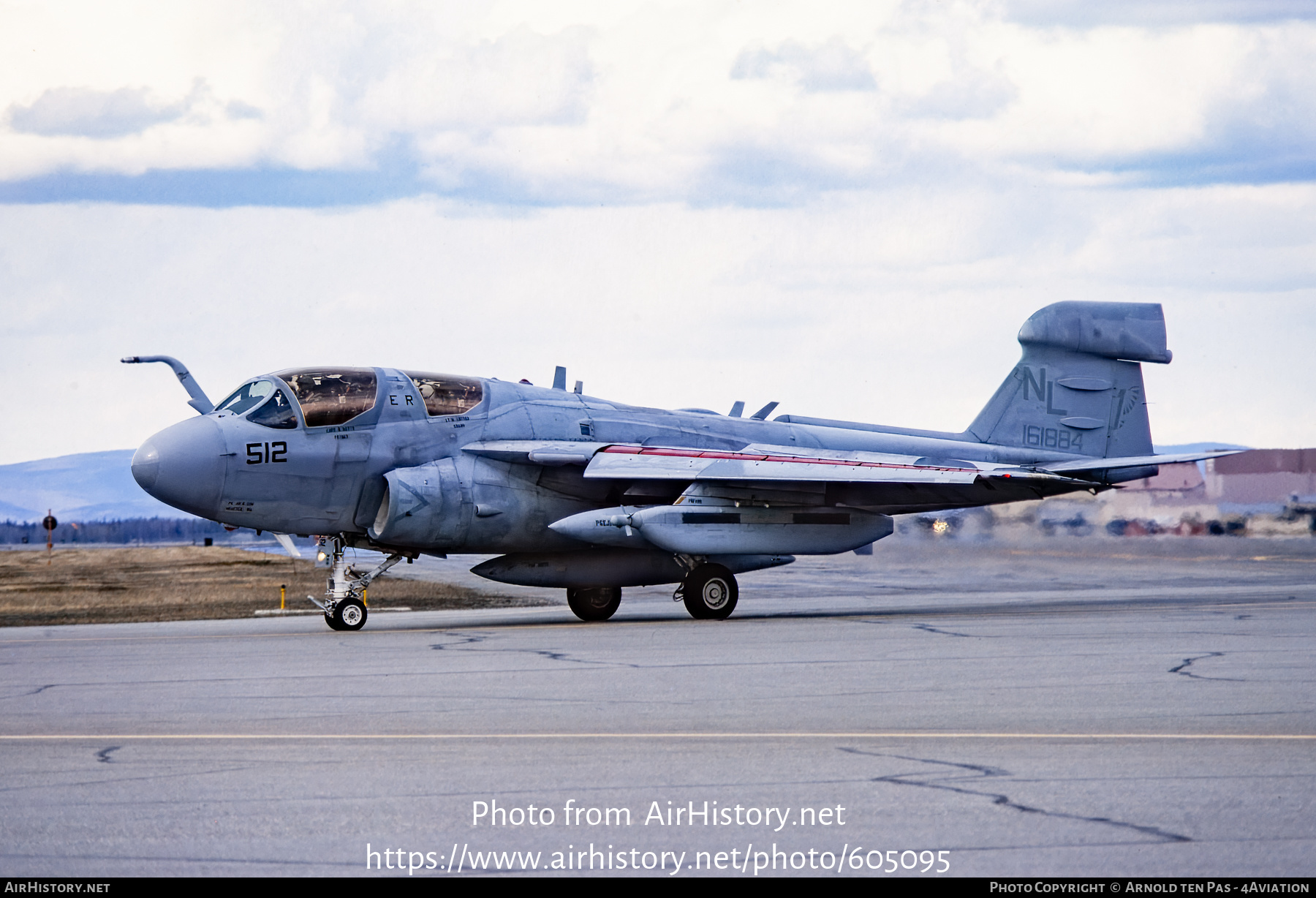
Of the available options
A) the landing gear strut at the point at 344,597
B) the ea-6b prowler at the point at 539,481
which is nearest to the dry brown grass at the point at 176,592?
the landing gear strut at the point at 344,597

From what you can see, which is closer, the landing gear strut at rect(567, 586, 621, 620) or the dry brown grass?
the landing gear strut at rect(567, 586, 621, 620)

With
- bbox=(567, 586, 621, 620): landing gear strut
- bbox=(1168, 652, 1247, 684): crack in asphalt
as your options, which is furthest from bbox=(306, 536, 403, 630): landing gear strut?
bbox=(1168, 652, 1247, 684): crack in asphalt

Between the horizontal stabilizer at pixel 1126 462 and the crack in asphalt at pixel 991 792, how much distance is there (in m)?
13.0

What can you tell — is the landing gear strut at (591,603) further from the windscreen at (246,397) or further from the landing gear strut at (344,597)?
the windscreen at (246,397)

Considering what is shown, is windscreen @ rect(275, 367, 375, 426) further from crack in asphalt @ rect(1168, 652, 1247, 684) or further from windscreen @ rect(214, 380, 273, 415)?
crack in asphalt @ rect(1168, 652, 1247, 684)

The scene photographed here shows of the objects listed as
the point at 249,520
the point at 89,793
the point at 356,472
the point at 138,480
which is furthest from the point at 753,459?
the point at 89,793

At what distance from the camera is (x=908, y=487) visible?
19516 millimetres

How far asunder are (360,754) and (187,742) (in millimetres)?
1261

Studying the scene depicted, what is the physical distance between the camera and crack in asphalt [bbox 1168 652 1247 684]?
34.0 ft

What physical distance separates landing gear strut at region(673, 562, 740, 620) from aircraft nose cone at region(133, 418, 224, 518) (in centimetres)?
618

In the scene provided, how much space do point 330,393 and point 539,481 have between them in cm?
306

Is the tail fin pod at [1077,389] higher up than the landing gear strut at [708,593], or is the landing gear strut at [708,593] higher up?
the tail fin pod at [1077,389]

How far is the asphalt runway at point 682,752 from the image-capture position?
18.2 feet

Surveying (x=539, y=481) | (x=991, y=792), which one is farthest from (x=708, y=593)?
(x=991, y=792)
